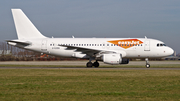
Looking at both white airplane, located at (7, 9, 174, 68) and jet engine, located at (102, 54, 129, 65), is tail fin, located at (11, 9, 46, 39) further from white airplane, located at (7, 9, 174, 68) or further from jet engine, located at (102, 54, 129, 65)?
jet engine, located at (102, 54, 129, 65)

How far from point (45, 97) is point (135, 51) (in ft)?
78.2

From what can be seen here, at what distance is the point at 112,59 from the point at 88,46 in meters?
4.69

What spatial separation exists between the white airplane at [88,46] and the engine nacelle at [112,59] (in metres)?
0.38

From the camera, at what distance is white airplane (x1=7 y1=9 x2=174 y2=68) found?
32750 mm

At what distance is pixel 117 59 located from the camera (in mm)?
30375

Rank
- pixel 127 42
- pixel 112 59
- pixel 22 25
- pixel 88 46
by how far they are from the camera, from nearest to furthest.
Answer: pixel 112 59 → pixel 127 42 → pixel 88 46 → pixel 22 25

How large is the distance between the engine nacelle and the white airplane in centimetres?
38

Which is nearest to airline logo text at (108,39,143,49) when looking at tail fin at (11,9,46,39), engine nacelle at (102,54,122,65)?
engine nacelle at (102,54,122,65)

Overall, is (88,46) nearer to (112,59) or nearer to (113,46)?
(113,46)

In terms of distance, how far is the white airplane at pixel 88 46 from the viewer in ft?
107

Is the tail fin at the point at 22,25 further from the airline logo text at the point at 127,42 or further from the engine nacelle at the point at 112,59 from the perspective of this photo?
the airline logo text at the point at 127,42

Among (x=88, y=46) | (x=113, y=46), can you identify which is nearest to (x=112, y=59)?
(x=113, y=46)

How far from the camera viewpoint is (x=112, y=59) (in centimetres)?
3044

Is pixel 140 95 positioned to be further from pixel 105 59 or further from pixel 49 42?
pixel 49 42
